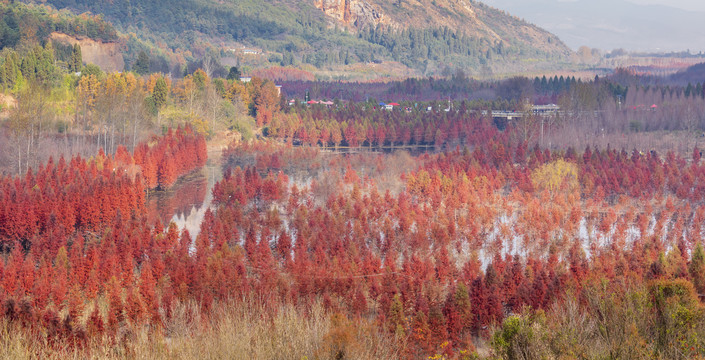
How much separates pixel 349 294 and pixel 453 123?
5634 cm

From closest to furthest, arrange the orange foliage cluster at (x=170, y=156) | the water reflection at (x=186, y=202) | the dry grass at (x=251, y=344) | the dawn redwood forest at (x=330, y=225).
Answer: the dry grass at (x=251, y=344) → the dawn redwood forest at (x=330, y=225) → the water reflection at (x=186, y=202) → the orange foliage cluster at (x=170, y=156)

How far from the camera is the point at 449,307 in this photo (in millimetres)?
25078

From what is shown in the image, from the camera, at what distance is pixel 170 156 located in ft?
184

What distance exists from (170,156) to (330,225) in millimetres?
22289

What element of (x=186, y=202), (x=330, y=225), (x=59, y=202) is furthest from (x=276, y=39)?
(x=330, y=225)

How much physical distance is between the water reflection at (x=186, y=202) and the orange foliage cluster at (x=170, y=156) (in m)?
0.81

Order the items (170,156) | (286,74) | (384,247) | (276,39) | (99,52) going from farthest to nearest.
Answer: (276,39)
(286,74)
(99,52)
(170,156)
(384,247)

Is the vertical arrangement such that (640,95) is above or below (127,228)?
above

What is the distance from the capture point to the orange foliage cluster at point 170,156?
52.5 m

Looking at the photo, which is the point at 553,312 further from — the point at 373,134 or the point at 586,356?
the point at 373,134

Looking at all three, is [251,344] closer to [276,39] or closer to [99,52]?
[99,52]

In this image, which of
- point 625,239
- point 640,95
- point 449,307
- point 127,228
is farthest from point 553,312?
point 640,95

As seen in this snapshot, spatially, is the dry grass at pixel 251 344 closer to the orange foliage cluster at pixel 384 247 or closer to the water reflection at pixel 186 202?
the orange foliage cluster at pixel 384 247

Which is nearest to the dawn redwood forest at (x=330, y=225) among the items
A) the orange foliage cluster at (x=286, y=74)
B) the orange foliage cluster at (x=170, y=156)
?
the orange foliage cluster at (x=170, y=156)
